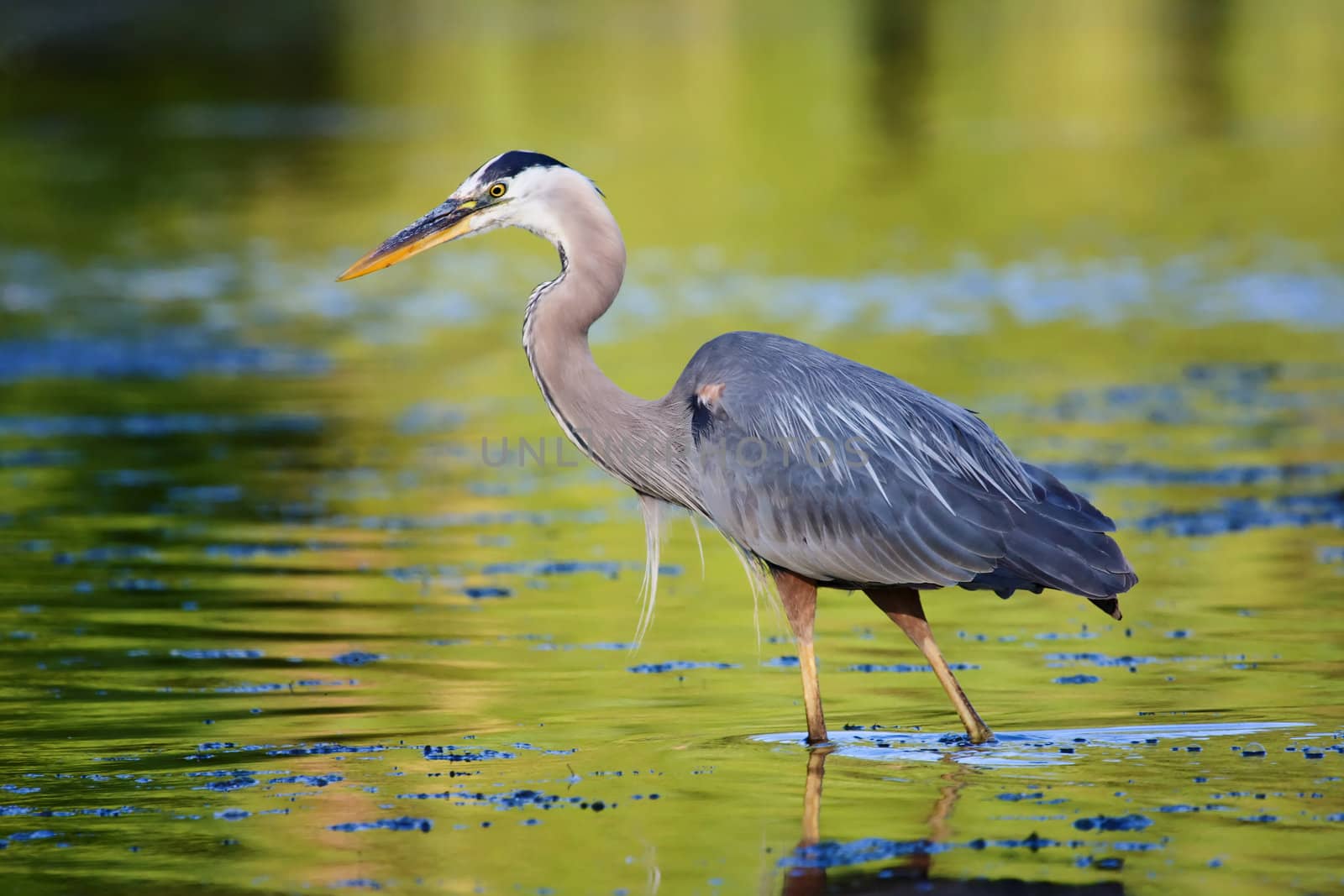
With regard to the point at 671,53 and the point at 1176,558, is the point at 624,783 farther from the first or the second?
the point at 671,53

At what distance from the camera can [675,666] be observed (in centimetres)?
858

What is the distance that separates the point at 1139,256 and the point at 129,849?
64.5 feet

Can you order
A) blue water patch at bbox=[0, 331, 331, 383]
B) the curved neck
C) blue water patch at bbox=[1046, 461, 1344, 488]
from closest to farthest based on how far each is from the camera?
the curved neck
blue water patch at bbox=[1046, 461, 1344, 488]
blue water patch at bbox=[0, 331, 331, 383]

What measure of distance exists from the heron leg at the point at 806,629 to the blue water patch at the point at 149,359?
10728mm

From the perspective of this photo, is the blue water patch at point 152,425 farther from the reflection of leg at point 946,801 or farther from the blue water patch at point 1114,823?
the blue water patch at point 1114,823

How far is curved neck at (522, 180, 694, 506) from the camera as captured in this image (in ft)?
25.6

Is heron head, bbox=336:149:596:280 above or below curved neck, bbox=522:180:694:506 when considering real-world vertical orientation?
above

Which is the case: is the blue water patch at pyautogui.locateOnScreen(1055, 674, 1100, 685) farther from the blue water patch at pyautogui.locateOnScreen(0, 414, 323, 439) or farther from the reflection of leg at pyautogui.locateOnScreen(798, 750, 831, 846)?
the blue water patch at pyautogui.locateOnScreen(0, 414, 323, 439)

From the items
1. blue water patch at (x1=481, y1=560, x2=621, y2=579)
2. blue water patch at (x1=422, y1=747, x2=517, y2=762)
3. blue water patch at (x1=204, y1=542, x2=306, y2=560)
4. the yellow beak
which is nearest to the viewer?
Answer: blue water patch at (x1=422, y1=747, x2=517, y2=762)

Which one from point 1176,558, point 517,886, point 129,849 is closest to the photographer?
point 517,886

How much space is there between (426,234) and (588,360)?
0.83 m

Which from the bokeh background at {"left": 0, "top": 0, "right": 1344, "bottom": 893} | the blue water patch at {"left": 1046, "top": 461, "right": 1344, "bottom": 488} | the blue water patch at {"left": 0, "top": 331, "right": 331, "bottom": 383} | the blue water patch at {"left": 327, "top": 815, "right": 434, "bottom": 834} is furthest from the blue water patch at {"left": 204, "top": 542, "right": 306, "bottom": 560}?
A: the blue water patch at {"left": 0, "top": 331, "right": 331, "bottom": 383}

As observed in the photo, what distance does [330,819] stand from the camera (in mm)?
6078

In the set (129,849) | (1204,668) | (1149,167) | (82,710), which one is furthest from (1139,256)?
(129,849)
